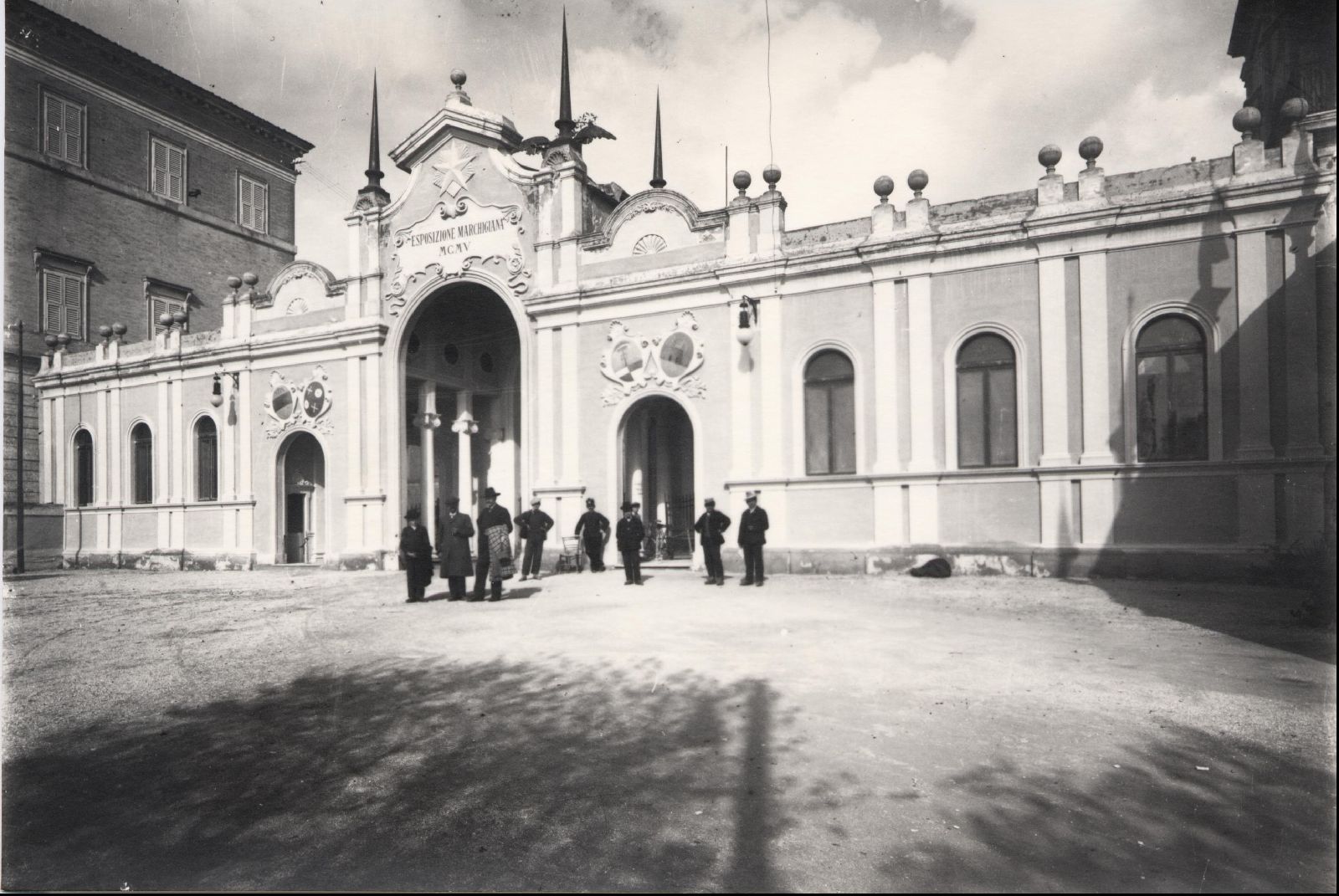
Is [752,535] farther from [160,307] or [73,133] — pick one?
[160,307]

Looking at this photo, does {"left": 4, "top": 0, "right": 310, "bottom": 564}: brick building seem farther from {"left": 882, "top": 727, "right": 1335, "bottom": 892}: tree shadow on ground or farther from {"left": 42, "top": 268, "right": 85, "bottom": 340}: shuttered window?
{"left": 882, "top": 727, "right": 1335, "bottom": 892}: tree shadow on ground

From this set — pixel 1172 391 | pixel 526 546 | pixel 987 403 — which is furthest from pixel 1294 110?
pixel 526 546

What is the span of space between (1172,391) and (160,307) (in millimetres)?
30970

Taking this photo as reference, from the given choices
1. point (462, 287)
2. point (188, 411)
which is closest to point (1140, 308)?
point (462, 287)

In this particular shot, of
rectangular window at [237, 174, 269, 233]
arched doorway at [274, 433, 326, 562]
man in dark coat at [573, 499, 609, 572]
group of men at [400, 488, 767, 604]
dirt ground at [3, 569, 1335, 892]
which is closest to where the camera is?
dirt ground at [3, 569, 1335, 892]

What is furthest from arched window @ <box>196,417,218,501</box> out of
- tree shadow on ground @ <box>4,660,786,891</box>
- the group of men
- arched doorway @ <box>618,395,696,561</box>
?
tree shadow on ground @ <box>4,660,786,891</box>

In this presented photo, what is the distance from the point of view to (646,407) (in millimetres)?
18031

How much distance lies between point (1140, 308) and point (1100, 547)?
408 centimetres

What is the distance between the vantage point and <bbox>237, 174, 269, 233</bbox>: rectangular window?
29203mm

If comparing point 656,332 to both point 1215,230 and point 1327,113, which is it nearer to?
A: point 1215,230

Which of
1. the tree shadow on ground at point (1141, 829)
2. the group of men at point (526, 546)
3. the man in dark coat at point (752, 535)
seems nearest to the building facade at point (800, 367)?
the group of men at point (526, 546)

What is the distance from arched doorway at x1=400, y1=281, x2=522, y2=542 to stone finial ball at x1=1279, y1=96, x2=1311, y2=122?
15.6 meters

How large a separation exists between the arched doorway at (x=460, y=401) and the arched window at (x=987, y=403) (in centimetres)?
1124

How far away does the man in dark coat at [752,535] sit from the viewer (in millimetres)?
13602
